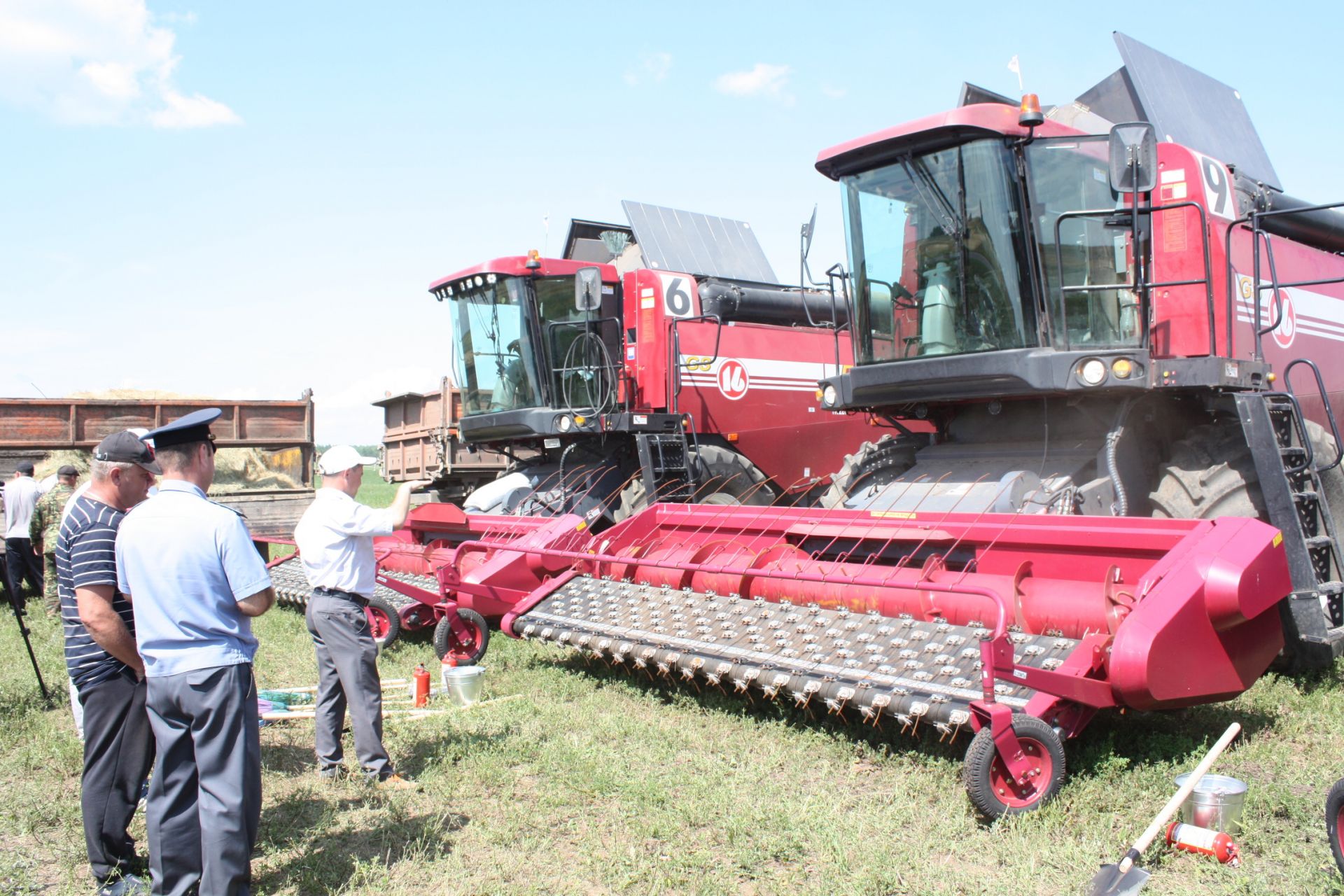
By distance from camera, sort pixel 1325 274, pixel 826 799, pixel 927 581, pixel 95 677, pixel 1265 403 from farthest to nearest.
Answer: pixel 1325 274 < pixel 1265 403 < pixel 927 581 < pixel 826 799 < pixel 95 677

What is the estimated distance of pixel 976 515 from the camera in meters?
4.99

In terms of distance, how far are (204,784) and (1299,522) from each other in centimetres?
474

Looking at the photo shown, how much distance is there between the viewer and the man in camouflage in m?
9.08

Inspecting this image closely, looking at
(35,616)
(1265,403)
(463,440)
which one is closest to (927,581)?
(1265,403)

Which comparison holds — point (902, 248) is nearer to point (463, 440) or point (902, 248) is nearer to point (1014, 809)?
point (1014, 809)

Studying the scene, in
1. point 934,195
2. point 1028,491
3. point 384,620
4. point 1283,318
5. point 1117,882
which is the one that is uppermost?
point 934,195

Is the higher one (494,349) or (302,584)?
(494,349)

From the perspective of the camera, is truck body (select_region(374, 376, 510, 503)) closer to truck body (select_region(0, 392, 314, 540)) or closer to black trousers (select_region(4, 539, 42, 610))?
truck body (select_region(0, 392, 314, 540))

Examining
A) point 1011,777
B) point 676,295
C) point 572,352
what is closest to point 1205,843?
point 1011,777

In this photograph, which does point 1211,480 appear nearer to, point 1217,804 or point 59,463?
point 1217,804

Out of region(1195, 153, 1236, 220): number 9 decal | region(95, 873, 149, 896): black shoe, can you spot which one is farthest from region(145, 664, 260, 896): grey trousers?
region(1195, 153, 1236, 220): number 9 decal

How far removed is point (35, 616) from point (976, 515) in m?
8.73

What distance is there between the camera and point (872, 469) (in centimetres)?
701

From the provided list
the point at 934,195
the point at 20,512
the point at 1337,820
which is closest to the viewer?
the point at 1337,820
